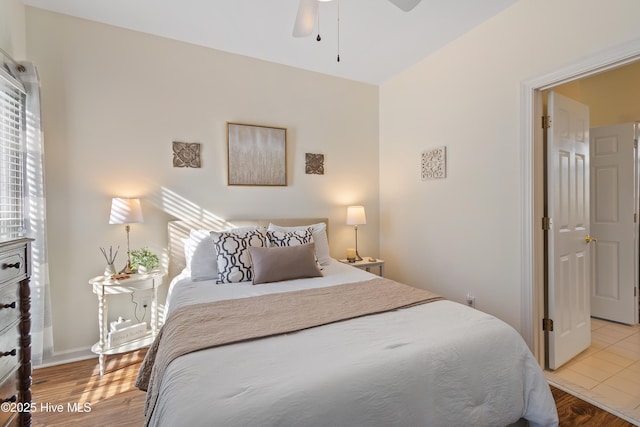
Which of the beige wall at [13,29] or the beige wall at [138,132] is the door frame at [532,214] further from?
the beige wall at [13,29]

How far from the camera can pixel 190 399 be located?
0.93 metres

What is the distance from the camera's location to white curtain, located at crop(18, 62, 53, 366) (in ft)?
6.99

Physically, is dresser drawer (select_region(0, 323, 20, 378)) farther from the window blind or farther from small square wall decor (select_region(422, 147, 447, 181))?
small square wall decor (select_region(422, 147, 447, 181))

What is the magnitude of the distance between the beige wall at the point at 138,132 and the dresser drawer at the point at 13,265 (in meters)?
1.35

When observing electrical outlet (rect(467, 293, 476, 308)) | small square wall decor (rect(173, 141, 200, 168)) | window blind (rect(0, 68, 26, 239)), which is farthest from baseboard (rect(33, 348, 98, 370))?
electrical outlet (rect(467, 293, 476, 308))

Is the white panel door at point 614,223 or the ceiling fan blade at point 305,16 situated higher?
the ceiling fan blade at point 305,16

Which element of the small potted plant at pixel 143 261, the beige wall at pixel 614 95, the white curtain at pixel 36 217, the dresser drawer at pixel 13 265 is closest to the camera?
the dresser drawer at pixel 13 265

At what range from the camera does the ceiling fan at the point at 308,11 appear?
1726 millimetres

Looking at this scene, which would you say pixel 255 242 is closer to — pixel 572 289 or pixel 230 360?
pixel 230 360

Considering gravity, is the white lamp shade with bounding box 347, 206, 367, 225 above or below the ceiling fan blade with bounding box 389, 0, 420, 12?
below

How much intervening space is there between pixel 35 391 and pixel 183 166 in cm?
199

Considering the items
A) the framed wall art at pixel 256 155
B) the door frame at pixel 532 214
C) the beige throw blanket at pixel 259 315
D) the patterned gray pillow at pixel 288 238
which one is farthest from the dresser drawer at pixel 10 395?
the door frame at pixel 532 214

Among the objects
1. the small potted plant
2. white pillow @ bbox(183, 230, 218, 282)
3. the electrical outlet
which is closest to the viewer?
white pillow @ bbox(183, 230, 218, 282)

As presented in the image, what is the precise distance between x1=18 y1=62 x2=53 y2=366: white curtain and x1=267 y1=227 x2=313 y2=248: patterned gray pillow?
5.50ft
